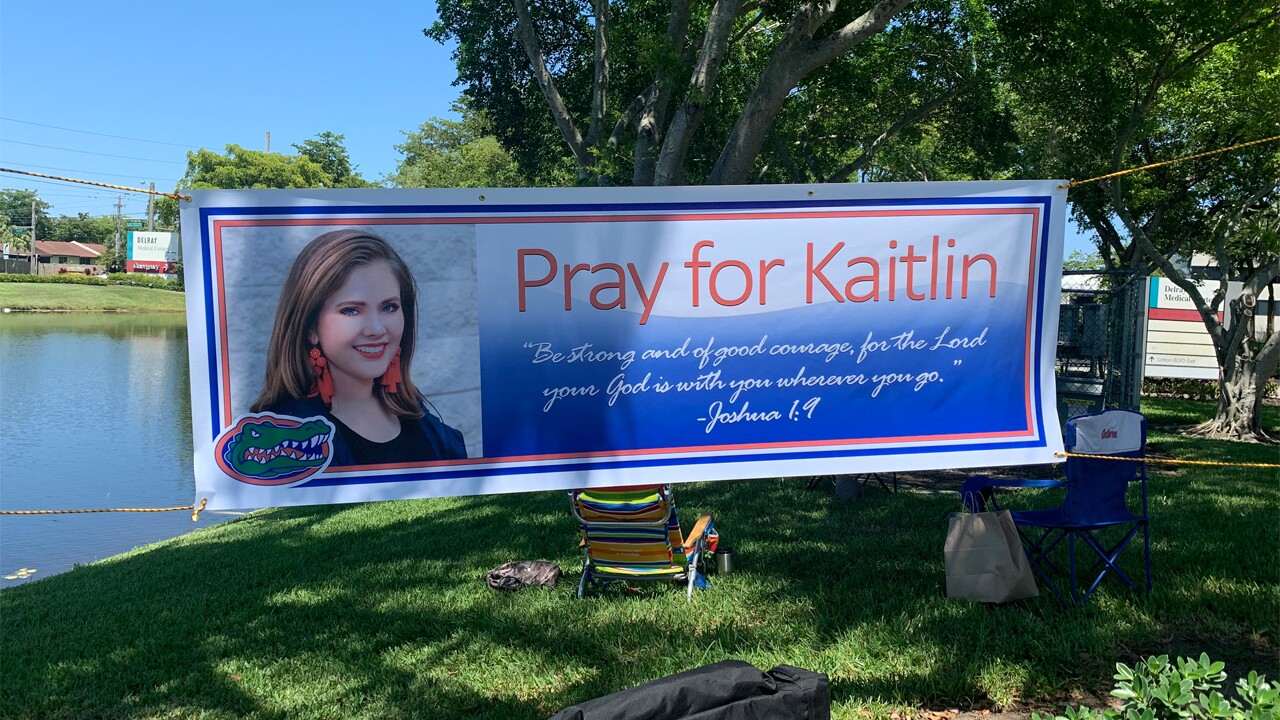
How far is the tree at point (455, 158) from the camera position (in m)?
42.8

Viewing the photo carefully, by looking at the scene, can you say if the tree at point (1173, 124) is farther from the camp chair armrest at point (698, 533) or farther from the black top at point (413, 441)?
the black top at point (413, 441)

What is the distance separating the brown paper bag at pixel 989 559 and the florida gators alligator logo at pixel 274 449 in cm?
316

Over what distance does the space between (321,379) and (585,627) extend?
216cm

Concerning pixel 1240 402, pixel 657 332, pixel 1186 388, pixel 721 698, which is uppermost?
pixel 657 332

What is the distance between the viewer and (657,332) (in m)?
3.41

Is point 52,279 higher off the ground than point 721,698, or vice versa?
point 52,279

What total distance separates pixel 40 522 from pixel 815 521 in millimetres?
10594

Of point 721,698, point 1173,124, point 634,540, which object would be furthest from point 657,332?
point 1173,124

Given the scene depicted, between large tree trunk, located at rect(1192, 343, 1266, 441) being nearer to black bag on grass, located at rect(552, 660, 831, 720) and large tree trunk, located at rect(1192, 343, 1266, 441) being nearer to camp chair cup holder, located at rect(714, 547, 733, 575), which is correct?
camp chair cup holder, located at rect(714, 547, 733, 575)

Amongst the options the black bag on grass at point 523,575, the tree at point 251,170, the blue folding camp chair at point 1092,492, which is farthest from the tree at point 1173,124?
the tree at point 251,170

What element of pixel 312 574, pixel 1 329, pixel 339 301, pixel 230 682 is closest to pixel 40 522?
pixel 312 574

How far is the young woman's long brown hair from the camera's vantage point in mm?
3145

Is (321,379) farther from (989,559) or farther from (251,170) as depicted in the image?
(251,170)

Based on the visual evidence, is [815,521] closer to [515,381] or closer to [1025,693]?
[1025,693]
